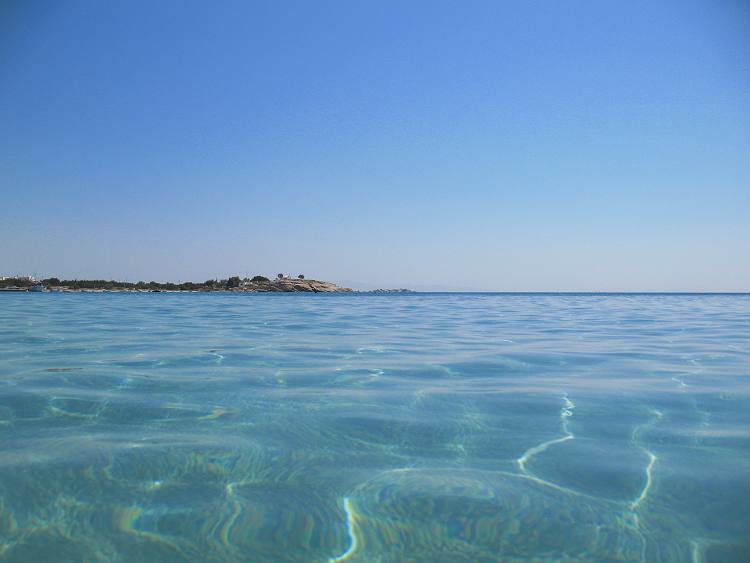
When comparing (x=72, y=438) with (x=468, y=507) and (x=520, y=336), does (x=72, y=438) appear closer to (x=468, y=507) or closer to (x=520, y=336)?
(x=468, y=507)

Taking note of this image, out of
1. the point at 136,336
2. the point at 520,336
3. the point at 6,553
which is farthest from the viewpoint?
the point at 520,336

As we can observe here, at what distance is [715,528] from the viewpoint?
7.62 feet

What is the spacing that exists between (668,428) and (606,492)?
5.25 feet

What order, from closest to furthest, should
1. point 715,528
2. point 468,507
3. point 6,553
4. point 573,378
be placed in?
1. point 6,553
2. point 715,528
3. point 468,507
4. point 573,378

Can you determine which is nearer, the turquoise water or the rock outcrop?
the turquoise water

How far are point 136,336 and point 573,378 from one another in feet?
29.1

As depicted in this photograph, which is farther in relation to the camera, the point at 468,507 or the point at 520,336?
the point at 520,336

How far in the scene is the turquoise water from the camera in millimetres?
2211

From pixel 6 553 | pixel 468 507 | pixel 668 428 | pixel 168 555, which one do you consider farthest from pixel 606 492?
pixel 6 553

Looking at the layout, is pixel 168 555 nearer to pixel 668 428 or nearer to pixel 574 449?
pixel 574 449

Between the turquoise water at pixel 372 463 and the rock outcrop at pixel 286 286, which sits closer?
the turquoise water at pixel 372 463

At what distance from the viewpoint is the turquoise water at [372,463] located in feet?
7.25

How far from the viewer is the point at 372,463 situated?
310 centimetres

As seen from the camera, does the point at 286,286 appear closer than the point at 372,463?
No
